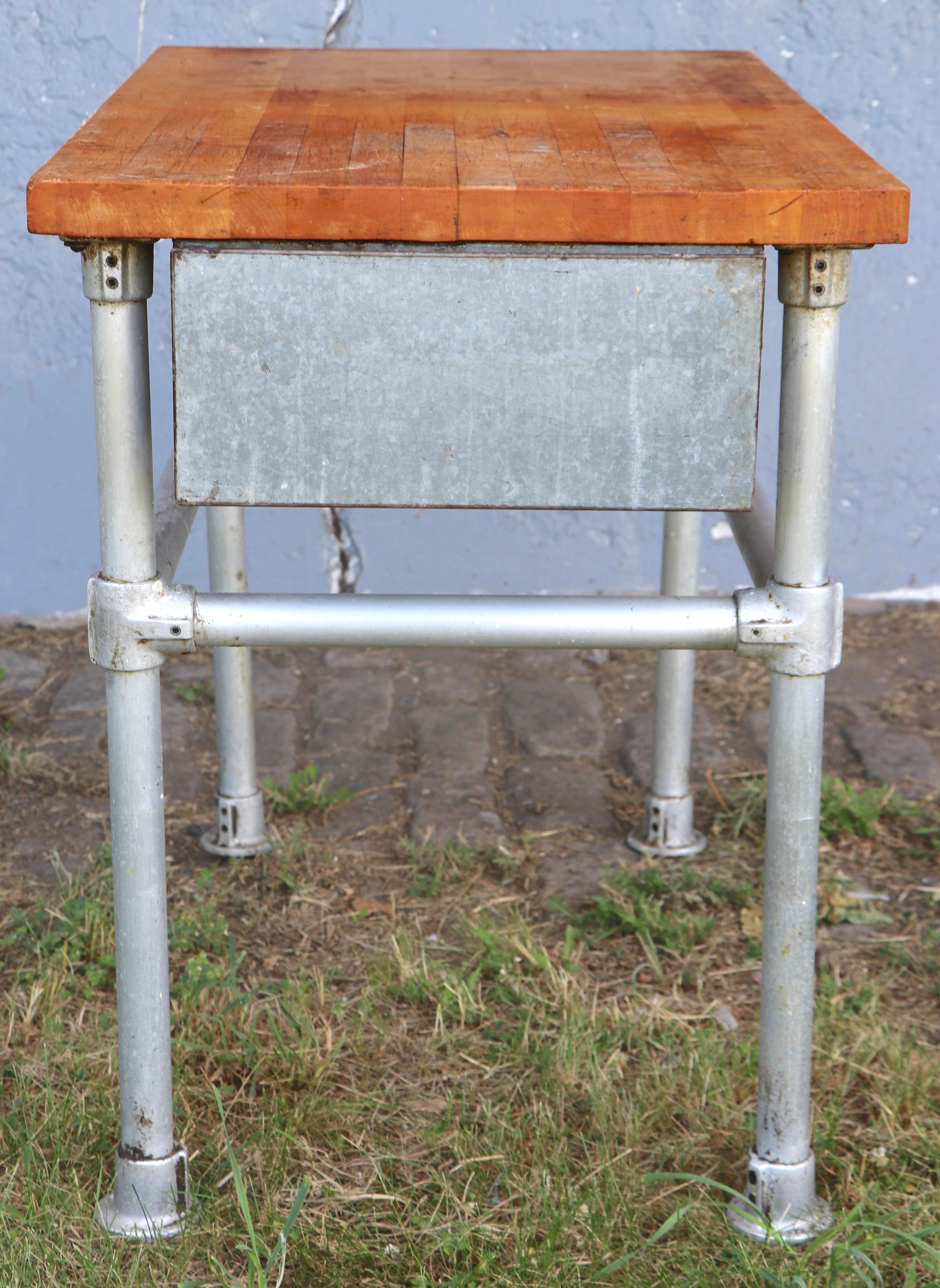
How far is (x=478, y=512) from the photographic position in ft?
11.0

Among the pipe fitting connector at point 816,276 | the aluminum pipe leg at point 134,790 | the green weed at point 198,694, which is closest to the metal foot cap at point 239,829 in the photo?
the green weed at point 198,694

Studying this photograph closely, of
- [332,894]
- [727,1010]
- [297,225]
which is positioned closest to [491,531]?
[332,894]

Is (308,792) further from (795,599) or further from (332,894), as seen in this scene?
(795,599)

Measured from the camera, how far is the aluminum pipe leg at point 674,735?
216cm

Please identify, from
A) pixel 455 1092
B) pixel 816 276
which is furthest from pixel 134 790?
pixel 816 276

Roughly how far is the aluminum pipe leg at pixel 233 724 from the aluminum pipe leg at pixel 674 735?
664mm

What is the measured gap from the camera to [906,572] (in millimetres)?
3406

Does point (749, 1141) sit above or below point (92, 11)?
below

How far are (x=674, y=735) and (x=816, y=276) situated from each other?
1.16 metres

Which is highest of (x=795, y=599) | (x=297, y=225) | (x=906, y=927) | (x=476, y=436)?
(x=297, y=225)

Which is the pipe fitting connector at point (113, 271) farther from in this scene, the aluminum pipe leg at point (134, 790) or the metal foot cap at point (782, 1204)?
the metal foot cap at point (782, 1204)

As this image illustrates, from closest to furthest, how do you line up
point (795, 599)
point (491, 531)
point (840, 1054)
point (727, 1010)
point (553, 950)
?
point (795, 599) → point (840, 1054) → point (727, 1010) → point (553, 950) → point (491, 531)

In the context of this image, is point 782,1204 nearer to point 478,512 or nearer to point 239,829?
point 239,829

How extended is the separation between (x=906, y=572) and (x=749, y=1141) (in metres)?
2.06
